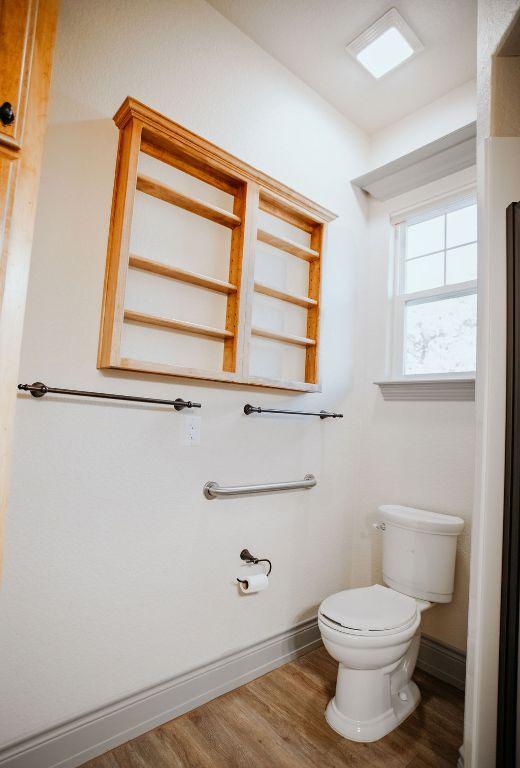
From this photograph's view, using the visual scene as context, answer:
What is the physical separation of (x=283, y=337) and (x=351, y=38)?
152 cm

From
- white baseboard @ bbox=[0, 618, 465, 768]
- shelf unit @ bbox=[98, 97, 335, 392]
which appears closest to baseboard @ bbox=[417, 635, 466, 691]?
white baseboard @ bbox=[0, 618, 465, 768]

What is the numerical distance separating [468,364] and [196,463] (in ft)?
4.92

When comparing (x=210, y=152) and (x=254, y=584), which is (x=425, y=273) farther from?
(x=254, y=584)

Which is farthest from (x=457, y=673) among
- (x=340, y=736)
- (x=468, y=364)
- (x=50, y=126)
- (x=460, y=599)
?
(x=50, y=126)

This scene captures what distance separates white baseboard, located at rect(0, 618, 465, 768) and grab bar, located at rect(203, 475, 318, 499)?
733 millimetres

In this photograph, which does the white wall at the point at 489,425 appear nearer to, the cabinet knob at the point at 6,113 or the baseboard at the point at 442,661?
the baseboard at the point at 442,661

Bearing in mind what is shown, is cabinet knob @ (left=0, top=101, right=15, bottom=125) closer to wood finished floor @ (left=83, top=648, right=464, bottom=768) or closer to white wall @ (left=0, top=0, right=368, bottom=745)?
white wall @ (left=0, top=0, right=368, bottom=745)

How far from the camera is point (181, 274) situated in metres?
1.63

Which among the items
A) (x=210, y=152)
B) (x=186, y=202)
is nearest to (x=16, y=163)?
(x=186, y=202)

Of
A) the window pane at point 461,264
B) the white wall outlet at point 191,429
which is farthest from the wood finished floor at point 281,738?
the window pane at point 461,264

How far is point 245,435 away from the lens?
189 centimetres

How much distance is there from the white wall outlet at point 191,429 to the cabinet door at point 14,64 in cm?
108

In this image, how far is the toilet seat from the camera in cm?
152

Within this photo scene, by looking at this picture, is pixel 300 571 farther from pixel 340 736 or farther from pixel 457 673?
pixel 457 673
